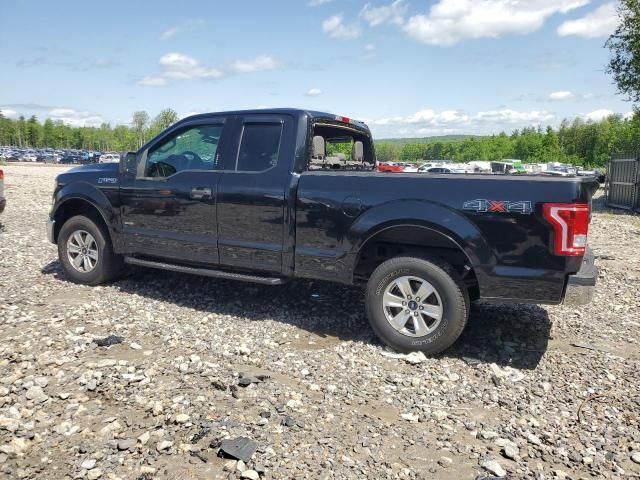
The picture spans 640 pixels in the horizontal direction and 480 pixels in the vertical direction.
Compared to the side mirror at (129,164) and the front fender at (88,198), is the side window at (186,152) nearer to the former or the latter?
the side mirror at (129,164)

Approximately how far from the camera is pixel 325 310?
5660 millimetres

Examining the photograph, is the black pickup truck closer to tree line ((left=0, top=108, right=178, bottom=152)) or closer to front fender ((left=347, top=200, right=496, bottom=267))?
front fender ((left=347, top=200, right=496, bottom=267))

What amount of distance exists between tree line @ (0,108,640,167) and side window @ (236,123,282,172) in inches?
2340

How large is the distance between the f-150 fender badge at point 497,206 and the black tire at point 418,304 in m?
0.60

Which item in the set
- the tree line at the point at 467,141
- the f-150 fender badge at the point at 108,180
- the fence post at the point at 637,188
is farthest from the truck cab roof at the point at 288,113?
the tree line at the point at 467,141

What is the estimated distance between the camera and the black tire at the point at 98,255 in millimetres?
6152

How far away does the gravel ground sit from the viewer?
295 cm

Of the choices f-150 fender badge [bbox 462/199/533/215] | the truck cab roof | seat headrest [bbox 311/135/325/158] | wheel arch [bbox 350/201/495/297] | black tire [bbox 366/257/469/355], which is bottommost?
black tire [bbox 366/257/469/355]

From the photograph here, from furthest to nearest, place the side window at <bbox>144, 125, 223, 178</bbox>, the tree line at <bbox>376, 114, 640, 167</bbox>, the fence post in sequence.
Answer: the tree line at <bbox>376, 114, 640, 167</bbox> → the fence post → the side window at <bbox>144, 125, 223, 178</bbox>

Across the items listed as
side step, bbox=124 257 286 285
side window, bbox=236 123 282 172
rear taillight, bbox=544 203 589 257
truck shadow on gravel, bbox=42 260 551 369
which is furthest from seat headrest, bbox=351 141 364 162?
rear taillight, bbox=544 203 589 257

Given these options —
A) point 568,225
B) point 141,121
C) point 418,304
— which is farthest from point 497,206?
point 141,121

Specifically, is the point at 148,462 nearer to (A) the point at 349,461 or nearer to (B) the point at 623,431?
(A) the point at 349,461

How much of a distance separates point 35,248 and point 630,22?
2028cm

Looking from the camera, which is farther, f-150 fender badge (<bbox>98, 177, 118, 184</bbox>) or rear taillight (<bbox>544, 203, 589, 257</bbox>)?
f-150 fender badge (<bbox>98, 177, 118, 184</bbox>)
